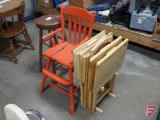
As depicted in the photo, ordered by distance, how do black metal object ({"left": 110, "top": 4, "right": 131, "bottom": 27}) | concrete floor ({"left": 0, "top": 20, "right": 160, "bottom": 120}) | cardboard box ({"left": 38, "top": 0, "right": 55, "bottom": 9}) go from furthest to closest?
cardboard box ({"left": 38, "top": 0, "right": 55, "bottom": 9}), black metal object ({"left": 110, "top": 4, "right": 131, "bottom": 27}), concrete floor ({"left": 0, "top": 20, "right": 160, "bottom": 120})

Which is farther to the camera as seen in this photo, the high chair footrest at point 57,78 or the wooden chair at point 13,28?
the wooden chair at point 13,28

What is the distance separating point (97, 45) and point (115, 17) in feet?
4.73

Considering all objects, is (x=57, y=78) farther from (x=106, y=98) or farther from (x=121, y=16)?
(x=121, y=16)

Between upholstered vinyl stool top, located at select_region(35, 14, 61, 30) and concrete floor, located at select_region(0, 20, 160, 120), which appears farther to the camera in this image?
upholstered vinyl stool top, located at select_region(35, 14, 61, 30)

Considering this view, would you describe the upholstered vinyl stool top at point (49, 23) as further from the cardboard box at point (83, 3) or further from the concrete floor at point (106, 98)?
the cardboard box at point (83, 3)

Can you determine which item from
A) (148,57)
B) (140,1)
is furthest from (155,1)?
(148,57)

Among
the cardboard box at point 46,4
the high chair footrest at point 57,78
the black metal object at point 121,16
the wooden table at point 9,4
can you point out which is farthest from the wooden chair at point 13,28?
the black metal object at point 121,16

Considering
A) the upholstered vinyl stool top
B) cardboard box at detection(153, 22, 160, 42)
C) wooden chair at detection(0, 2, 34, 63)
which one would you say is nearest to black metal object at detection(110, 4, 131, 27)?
cardboard box at detection(153, 22, 160, 42)

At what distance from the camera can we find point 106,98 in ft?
6.44

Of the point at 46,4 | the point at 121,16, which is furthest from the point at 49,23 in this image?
the point at 46,4

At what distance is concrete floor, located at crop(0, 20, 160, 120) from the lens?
5.93 ft

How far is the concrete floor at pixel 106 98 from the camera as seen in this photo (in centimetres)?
181

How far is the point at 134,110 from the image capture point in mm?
1817

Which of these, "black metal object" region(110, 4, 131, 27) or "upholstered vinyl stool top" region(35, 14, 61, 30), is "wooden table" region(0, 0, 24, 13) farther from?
"black metal object" region(110, 4, 131, 27)
